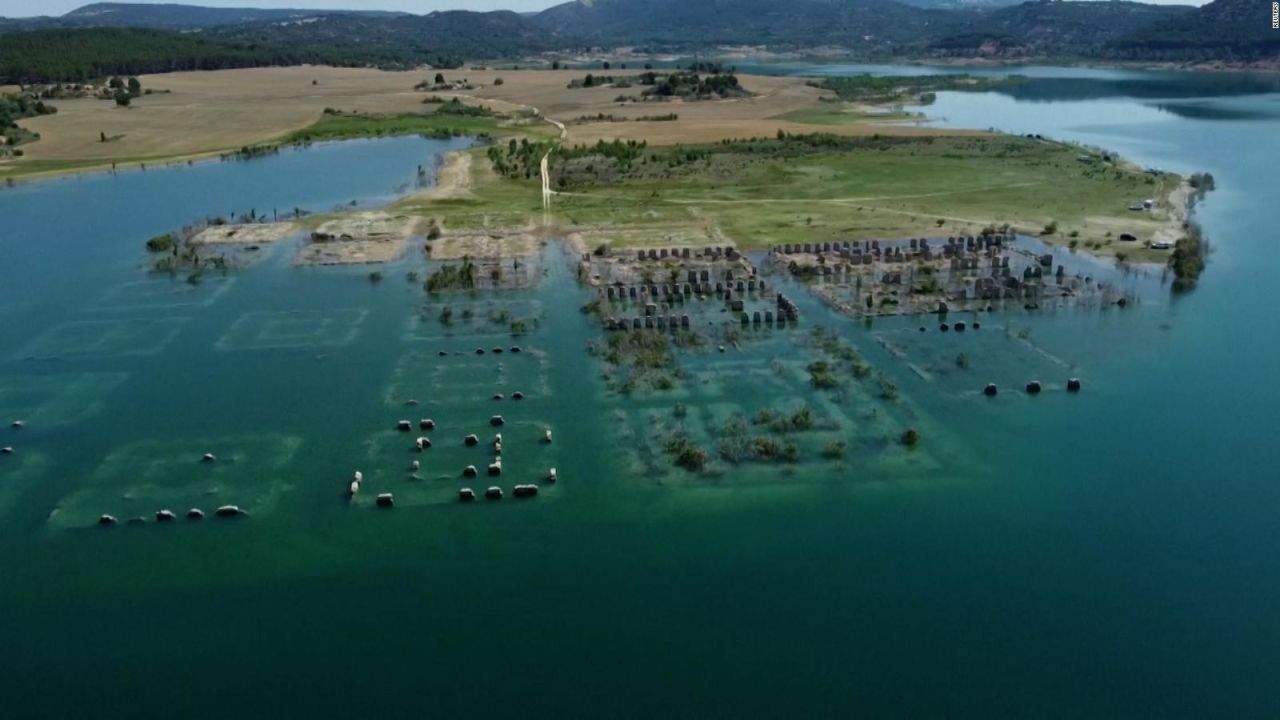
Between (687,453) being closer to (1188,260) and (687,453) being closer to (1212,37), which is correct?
(1188,260)

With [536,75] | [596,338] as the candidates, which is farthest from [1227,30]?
[596,338]

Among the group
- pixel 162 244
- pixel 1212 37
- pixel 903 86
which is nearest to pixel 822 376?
pixel 162 244

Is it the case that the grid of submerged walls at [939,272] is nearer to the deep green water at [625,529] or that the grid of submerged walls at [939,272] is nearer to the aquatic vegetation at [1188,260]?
the deep green water at [625,529]

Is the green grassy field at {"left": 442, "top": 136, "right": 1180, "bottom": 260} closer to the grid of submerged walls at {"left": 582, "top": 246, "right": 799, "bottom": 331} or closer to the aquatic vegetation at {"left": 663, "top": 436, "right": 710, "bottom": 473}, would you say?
the grid of submerged walls at {"left": 582, "top": 246, "right": 799, "bottom": 331}

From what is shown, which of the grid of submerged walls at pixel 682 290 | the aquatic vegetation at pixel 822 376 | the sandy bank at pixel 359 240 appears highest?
the sandy bank at pixel 359 240

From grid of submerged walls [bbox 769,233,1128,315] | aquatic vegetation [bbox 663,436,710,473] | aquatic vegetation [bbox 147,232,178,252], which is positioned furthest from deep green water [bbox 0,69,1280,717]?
aquatic vegetation [bbox 147,232,178,252]

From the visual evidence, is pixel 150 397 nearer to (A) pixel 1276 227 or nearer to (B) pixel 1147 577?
(B) pixel 1147 577

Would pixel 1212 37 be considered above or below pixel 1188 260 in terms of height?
above

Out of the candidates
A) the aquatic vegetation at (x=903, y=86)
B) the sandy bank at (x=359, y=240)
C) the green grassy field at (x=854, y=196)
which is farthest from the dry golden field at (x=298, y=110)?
the sandy bank at (x=359, y=240)
